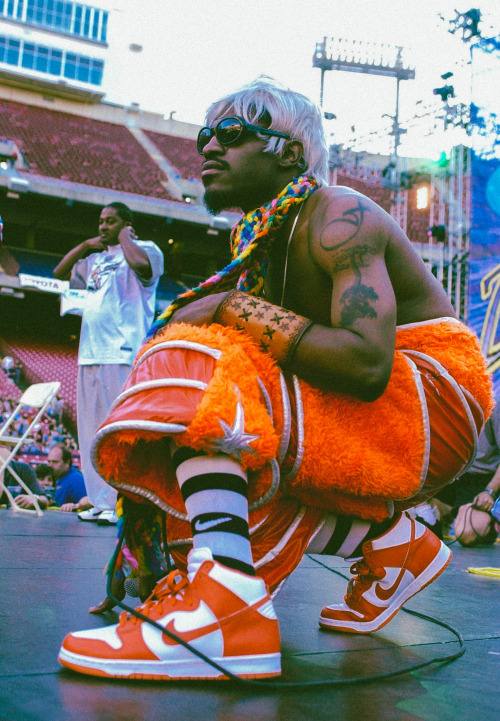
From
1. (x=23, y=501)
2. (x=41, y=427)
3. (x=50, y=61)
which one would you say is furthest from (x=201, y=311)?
(x=50, y=61)

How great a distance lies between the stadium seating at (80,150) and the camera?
16141mm

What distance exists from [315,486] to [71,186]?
1506 cm

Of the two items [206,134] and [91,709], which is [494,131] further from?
[91,709]

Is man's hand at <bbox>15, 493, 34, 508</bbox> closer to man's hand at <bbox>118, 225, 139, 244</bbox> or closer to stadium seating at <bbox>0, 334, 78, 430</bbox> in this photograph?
man's hand at <bbox>118, 225, 139, 244</bbox>

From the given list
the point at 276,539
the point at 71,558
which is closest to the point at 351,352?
the point at 276,539

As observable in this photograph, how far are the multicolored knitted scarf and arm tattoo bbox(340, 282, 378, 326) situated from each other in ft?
0.79

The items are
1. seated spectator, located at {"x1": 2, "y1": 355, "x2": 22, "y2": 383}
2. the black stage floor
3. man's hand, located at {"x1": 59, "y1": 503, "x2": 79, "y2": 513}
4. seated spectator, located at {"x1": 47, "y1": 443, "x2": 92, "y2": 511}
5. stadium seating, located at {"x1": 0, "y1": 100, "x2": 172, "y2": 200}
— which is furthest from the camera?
stadium seating, located at {"x1": 0, "y1": 100, "x2": 172, "y2": 200}

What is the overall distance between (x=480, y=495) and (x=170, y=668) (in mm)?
3386

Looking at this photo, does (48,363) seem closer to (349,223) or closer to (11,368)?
(11,368)

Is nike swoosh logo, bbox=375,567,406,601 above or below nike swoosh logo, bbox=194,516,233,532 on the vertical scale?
below

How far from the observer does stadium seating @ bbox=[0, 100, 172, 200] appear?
635 inches

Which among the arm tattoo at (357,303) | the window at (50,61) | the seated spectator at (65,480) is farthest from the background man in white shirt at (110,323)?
the window at (50,61)

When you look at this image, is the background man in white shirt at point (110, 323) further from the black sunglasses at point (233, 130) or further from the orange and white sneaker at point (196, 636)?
the orange and white sneaker at point (196, 636)

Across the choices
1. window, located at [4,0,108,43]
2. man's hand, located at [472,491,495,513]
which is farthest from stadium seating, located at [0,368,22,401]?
window, located at [4,0,108,43]
